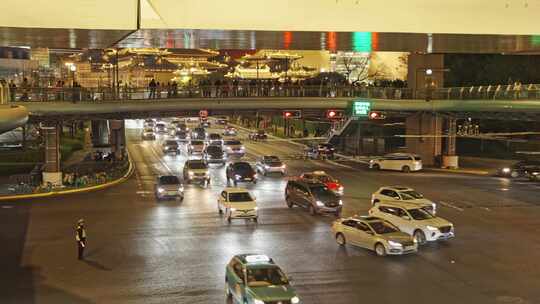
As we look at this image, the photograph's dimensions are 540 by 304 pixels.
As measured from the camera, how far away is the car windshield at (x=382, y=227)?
21.5m

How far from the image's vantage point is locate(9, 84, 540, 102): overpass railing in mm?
39438

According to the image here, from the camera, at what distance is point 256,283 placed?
50.6 ft

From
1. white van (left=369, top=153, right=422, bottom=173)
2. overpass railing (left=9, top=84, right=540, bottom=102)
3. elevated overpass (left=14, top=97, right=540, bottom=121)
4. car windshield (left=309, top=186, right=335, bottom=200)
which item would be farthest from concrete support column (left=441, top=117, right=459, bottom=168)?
car windshield (left=309, top=186, right=335, bottom=200)

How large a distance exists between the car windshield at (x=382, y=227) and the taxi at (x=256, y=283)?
6.25 meters

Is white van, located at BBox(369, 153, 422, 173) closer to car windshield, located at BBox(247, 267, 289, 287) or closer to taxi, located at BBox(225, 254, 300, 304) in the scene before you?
taxi, located at BBox(225, 254, 300, 304)

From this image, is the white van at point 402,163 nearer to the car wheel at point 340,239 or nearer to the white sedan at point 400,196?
the white sedan at point 400,196

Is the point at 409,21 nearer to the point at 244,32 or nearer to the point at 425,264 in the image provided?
the point at 244,32

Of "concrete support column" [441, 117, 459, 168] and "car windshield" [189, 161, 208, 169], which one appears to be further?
"concrete support column" [441, 117, 459, 168]

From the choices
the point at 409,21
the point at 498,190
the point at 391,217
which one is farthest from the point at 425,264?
the point at 498,190

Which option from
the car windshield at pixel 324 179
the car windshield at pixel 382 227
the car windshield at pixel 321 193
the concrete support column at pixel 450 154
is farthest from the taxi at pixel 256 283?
the concrete support column at pixel 450 154

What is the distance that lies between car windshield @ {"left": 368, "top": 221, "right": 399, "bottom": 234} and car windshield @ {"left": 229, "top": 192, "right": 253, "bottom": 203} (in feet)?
23.0

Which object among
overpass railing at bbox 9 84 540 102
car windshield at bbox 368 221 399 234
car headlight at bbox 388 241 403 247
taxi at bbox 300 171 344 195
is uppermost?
overpass railing at bbox 9 84 540 102

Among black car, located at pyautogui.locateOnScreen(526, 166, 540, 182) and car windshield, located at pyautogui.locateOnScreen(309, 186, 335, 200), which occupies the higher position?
car windshield, located at pyautogui.locateOnScreen(309, 186, 335, 200)

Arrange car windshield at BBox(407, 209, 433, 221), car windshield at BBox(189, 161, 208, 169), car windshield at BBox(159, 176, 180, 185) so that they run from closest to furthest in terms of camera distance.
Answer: car windshield at BBox(407, 209, 433, 221)
car windshield at BBox(159, 176, 180, 185)
car windshield at BBox(189, 161, 208, 169)
